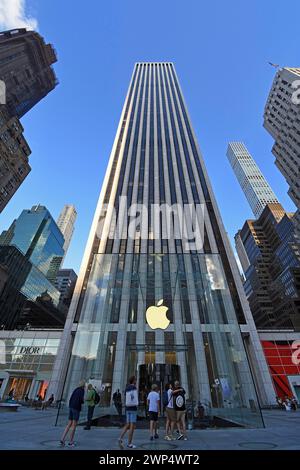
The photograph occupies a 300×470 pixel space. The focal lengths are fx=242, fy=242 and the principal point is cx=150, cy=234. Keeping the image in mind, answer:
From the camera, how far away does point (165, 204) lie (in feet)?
146

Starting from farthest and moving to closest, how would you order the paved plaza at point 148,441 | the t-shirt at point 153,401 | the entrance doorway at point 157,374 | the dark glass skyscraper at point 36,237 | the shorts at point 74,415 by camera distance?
the dark glass skyscraper at point 36,237 → the entrance doorway at point 157,374 → the t-shirt at point 153,401 → the shorts at point 74,415 → the paved plaza at point 148,441

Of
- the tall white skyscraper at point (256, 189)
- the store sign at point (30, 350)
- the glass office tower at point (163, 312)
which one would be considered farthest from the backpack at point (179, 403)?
the tall white skyscraper at point (256, 189)

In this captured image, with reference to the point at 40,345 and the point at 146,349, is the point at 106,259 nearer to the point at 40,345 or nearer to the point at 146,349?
the point at 146,349

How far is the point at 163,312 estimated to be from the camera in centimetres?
1747

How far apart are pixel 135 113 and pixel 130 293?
2524 inches

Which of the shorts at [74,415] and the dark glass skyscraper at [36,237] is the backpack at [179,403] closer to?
the shorts at [74,415]

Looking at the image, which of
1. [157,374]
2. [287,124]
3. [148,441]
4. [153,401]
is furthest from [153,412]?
[287,124]

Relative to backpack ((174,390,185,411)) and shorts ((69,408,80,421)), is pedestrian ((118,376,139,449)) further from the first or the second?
backpack ((174,390,185,411))

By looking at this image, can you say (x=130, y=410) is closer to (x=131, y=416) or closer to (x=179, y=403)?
(x=131, y=416)

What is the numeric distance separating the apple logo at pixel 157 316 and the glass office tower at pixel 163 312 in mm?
72

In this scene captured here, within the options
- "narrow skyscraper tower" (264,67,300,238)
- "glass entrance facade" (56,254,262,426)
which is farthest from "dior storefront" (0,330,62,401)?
"narrow skyscraper tower" (264,67,300,238)

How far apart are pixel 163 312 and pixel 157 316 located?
0.56m

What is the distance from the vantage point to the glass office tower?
548 inches

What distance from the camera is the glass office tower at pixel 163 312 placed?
1393 cm
